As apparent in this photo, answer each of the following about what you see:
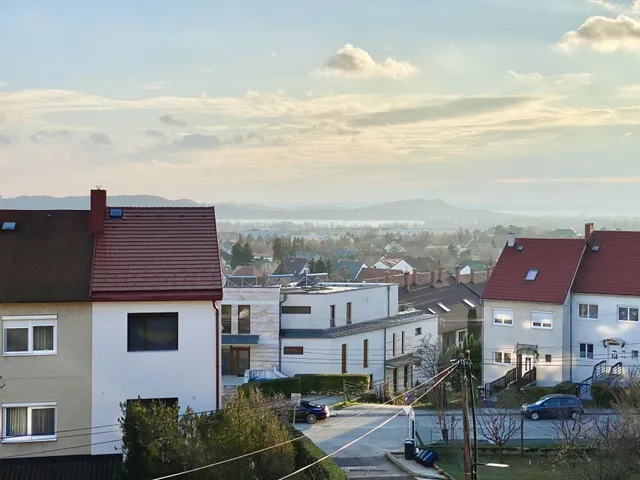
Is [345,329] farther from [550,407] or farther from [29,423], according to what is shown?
[29,423]

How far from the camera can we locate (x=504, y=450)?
33000 mm

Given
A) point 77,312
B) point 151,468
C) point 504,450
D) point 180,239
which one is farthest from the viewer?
point 504,450

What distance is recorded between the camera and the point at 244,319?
55.6 meters

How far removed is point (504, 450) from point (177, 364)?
1522 centimetres

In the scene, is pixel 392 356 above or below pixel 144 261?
below

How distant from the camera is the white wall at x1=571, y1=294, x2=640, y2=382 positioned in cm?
4800

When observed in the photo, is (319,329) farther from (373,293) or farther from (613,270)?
(613,270)

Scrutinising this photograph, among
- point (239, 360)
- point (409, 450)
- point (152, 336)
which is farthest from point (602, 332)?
point (152, 336)

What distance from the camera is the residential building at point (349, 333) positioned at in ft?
180

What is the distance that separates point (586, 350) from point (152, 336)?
32666mm

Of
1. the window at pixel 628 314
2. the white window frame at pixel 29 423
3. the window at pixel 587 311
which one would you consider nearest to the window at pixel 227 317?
the window at pixel 587 311

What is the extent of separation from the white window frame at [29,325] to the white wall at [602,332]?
1344 inches

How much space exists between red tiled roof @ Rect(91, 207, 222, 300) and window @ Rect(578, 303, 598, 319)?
29917 millimetres

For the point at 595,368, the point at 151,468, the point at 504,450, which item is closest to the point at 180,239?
the point at 151,468
